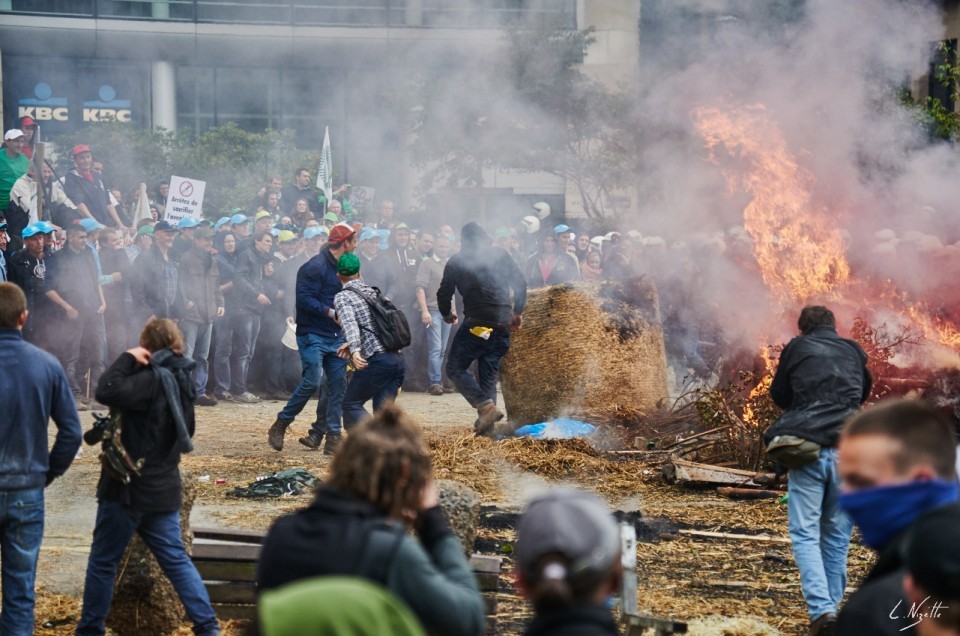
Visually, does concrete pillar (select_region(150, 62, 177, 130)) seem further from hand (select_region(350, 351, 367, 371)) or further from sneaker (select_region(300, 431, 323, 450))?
hand (select_region(350, 351, 367, 371))

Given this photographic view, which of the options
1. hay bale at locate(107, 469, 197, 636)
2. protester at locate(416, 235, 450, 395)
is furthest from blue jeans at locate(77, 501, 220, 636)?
protester at locate(416, 235, 450, 395)

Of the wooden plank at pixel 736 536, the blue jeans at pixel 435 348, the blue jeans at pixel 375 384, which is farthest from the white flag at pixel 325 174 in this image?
the wooden plank at pixel 736 536

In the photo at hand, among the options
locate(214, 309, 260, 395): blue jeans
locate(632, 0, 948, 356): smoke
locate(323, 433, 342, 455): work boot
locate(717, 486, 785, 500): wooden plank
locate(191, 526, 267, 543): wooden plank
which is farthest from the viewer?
locate(214, 309, 260, 395): blue jeans

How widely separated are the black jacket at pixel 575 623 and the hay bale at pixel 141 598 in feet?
11.7

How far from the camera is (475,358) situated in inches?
438

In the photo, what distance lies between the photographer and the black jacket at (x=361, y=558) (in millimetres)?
2854

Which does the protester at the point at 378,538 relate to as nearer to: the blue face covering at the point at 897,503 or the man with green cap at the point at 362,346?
the blue face covering at the point at 897,503

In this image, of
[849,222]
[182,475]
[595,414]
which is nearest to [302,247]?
[595,414]

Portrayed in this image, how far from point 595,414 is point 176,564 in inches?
258

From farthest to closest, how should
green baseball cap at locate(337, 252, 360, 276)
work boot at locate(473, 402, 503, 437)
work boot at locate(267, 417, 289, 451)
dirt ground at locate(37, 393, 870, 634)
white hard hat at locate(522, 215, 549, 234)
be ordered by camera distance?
1. white hard hat at locate(522, 215, 549, 234)
2. work boot at locate(473, 402, 503, 437)
3. work boot at locate(267, 417, 289, 451)
4. green baseball cap at locate(337, 252, 360, 276)
5. dirt ground at locate(37, 393, 870, 634)

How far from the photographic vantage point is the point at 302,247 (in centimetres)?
1509

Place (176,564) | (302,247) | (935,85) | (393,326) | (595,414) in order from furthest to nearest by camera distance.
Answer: (935,85) → (302,247) → (595,414) → (393,326) → (176,564)

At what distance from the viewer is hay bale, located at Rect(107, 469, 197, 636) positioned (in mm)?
5680

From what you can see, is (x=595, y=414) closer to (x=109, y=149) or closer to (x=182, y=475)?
(x=182, y=475)
